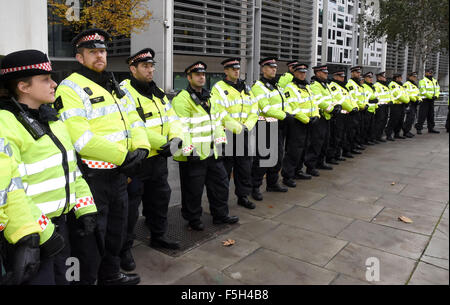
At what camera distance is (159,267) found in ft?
12.4

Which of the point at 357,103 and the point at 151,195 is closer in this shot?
the point at 151,195

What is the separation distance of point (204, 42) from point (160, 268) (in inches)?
405

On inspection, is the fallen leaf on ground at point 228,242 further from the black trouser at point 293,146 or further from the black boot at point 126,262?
the black trouser at point 293,146

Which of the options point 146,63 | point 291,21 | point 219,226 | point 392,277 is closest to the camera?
point 392,277

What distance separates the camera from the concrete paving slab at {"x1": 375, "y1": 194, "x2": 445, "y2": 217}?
5555mm

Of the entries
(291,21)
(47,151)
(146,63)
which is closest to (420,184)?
(146,63)

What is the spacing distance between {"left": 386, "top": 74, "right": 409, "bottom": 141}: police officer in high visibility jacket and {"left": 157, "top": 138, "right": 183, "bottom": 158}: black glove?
28.7 feet

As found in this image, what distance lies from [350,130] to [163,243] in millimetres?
6330

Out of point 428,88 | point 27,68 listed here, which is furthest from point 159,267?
point 428,88

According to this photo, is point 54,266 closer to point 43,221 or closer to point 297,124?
point 43,221

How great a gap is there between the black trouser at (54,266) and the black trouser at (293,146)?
4657 mm

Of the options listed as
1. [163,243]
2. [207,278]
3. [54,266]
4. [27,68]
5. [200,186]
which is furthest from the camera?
[200,186]

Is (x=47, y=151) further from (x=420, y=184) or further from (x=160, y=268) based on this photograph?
(x=420, y=184)

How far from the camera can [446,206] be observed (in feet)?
19.0
